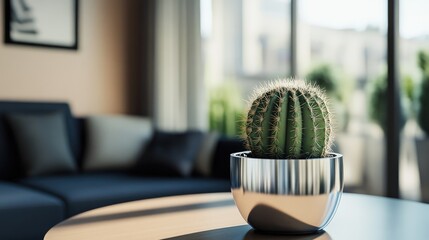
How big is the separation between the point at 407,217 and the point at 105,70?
2936 mm

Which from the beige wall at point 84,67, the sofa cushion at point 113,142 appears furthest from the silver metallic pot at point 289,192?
the beige wall at point 84,67

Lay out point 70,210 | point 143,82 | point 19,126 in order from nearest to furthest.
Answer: point 70,210 < point 19,126 < point 143,82

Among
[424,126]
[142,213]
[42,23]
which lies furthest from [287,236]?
[42,23]

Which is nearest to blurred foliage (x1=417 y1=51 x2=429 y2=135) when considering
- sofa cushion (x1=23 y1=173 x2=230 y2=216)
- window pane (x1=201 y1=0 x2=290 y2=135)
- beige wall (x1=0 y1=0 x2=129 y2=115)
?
window pane (x1=201 y1=0 x2=290 y2=135)

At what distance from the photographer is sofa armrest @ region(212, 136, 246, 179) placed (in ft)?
9.30

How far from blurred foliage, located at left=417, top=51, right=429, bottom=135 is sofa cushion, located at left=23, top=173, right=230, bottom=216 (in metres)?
Result: 1.09

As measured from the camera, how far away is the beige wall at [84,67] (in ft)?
11.0

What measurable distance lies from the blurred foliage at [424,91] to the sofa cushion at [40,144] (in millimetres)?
2027

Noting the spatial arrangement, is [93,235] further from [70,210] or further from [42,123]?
[42,123]

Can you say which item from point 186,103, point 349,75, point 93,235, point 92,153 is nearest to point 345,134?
point 349,75

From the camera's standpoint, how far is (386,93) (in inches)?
107

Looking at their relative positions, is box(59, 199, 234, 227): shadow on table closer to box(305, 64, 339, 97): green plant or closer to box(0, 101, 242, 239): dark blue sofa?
Answer: box(0, 101, 242, 239): dark blue sofa

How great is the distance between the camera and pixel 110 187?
2516mm

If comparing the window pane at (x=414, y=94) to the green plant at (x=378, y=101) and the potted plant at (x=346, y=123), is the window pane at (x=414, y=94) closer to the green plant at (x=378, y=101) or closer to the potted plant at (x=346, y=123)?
the green plant at (x=378, y=101)
